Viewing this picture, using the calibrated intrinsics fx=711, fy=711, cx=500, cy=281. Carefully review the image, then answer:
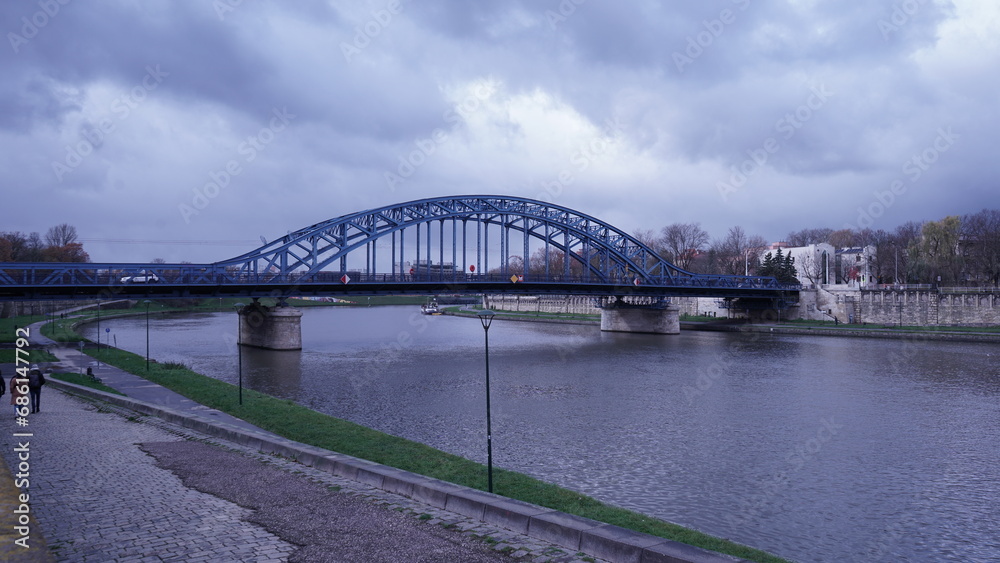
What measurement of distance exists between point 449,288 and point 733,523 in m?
37.4

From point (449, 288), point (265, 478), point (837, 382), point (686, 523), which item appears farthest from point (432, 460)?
point (449, 288)

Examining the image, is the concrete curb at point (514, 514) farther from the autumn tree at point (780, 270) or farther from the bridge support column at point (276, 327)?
the autumn tree at point (780, 270)

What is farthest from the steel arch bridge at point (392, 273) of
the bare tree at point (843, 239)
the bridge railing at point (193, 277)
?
the bare tree at point (843, 239)

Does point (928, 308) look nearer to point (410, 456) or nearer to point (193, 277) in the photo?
point (193, 277)

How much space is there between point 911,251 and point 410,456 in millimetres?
86802

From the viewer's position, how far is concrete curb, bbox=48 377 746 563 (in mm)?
7246

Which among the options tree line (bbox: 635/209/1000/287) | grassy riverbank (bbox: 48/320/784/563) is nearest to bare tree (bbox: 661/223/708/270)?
tree line (bbox: 635/209/1000/287)

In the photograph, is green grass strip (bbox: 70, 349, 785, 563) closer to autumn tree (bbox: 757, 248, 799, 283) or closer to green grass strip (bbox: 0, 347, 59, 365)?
green grass strip (bbox: 0, 347, 59, 365)

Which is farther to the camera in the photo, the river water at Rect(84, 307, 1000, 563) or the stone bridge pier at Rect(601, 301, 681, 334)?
the stone bridge pier at Rect(601, 301, 681, 334)

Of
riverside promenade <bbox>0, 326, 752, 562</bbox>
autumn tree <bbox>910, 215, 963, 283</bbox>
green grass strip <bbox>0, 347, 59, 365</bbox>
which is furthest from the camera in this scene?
autumn tree <bbox>910, 215, 963, 283</bbox>

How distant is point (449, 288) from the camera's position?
48406 mm

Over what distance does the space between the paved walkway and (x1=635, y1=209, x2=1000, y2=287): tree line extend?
7261cm

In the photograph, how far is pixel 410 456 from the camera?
1410 cm

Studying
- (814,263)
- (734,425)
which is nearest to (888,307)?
(814,263)
